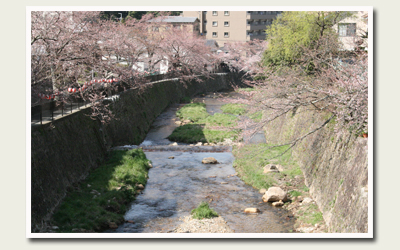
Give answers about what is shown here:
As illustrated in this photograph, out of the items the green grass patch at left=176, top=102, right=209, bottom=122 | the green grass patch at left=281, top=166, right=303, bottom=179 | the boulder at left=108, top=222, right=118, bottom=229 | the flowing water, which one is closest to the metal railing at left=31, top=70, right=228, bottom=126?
the boulder at left=108, top=222, right=118, bottom=229

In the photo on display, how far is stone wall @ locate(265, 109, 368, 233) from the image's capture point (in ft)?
27.7

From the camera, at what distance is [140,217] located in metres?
12.0

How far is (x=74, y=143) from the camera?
14703 millimetres

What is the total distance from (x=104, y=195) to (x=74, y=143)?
2813mm

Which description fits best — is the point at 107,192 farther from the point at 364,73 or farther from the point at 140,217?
the point at 364,73

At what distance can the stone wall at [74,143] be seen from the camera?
10.7 meters

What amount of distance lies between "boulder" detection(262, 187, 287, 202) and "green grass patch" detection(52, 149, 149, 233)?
184 inches

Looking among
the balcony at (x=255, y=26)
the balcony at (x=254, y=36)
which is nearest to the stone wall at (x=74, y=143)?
the balcony at (x=254, y=36)

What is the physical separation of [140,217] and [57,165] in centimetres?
313

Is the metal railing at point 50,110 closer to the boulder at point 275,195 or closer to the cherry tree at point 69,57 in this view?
the cherry tree at point 69,57

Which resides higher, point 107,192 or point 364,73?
point 364,73

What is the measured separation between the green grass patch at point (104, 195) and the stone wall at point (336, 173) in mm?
6136

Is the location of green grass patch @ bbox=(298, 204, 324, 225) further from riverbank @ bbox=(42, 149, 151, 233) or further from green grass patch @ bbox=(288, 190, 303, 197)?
riverbank @ bbox=(42, 149, 151, 233)

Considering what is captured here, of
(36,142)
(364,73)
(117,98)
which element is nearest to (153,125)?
(117,98)
